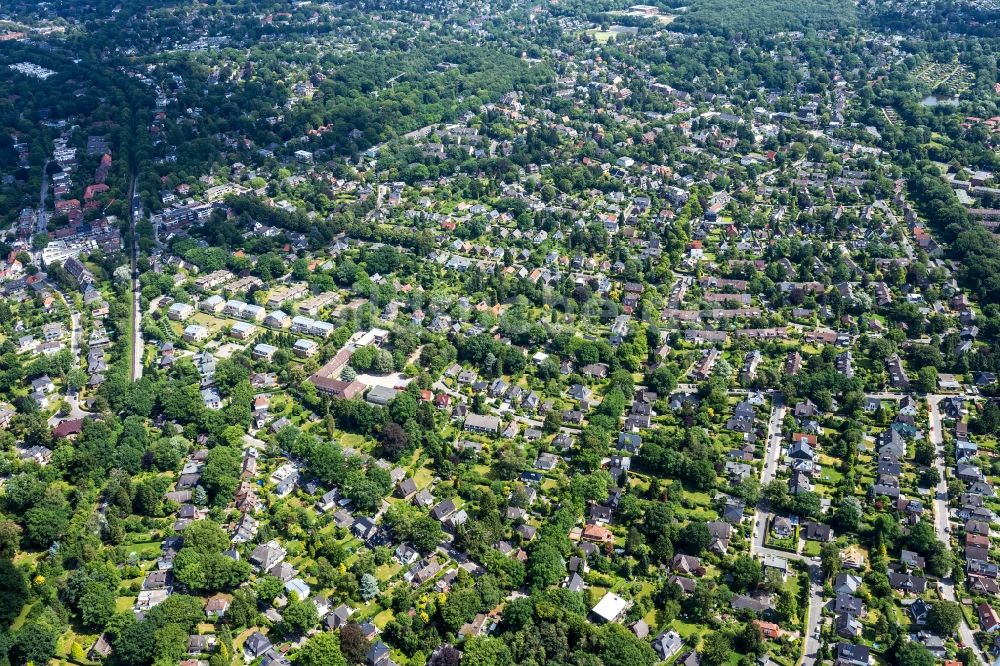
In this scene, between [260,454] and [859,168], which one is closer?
[260,454]

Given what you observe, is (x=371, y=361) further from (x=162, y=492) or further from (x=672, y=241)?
(x=672, y=241)

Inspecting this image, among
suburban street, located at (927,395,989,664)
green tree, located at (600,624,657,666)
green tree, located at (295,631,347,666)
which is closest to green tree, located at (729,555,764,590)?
green tree, located at (600,624,657,666)

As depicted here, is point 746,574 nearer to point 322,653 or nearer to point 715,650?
point 715,650

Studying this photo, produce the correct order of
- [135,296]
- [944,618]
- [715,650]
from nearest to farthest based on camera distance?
[715,650] → [944,618] → [135,296]

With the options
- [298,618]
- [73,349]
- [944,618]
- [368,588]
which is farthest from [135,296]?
[944,618]

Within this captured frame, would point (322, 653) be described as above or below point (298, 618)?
above

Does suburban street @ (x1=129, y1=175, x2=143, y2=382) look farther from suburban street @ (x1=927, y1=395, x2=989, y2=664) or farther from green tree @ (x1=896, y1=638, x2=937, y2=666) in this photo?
suburban street @ (x1=927, y1=395, x2=989, y2=664)

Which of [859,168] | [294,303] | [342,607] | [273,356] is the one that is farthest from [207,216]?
[859,168]

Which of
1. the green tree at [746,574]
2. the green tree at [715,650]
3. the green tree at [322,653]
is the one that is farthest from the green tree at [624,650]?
the green tree at [322,653]
